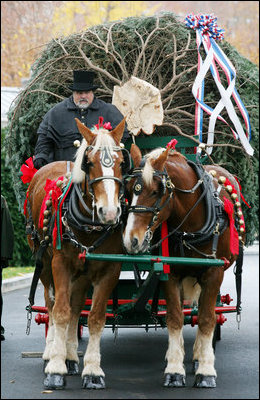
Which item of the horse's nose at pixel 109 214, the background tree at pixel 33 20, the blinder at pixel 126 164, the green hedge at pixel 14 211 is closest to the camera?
the horse's nose at pixel 109 214

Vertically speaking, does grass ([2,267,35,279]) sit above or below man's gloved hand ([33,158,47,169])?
below

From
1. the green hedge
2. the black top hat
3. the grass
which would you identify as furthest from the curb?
the black top hat

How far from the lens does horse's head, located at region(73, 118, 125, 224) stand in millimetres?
6023

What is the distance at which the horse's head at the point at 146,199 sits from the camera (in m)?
6.06

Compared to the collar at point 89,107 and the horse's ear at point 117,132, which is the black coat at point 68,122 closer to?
the collar at point 89,107

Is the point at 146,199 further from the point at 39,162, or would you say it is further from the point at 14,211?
the point at 14,211

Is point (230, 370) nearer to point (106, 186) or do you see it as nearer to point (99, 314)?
point (99, 314)

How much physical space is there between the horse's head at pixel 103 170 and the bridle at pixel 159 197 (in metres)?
0.12

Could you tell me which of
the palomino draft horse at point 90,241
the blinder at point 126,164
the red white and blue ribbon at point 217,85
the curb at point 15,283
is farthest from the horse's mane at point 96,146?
the curb at point 15,283

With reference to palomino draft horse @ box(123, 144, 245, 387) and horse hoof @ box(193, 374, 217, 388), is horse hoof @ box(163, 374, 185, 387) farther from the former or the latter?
horse hoof @ box(193, 374, 217, 388)

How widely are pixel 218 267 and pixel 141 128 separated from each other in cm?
218

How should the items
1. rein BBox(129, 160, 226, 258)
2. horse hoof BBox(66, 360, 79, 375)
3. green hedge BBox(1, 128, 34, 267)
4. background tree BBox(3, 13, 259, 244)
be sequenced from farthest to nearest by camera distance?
green hedge BBox(1, 128, 34, 267)
background tree BBox(3, 13, 259, 244)
horse hoof BBox(66, 360, 79, 375)
rein BBox(129, 160, 226, 258)

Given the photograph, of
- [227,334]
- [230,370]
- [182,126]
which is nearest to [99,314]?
[230,370]

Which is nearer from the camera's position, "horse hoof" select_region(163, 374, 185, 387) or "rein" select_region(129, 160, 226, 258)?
"horse hoof" select_region(163, 374, 185, 387)
